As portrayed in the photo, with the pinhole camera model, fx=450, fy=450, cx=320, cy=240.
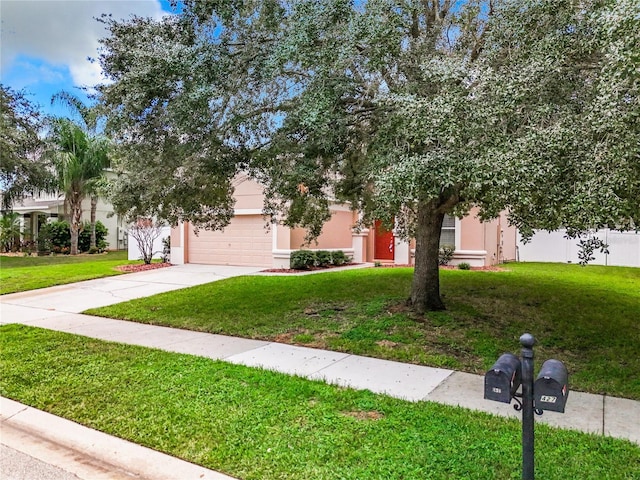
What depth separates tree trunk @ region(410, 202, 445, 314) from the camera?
8.30 metres

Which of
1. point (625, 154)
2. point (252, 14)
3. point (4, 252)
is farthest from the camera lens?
point (4, 252)

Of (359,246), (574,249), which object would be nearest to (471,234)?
(359,246)

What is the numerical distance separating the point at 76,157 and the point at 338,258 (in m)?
14.6

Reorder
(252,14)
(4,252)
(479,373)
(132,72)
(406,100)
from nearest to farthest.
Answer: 1. (406,100)
2. (479,373)
3. (132,72)
4. (252,14)
5. (4,252)

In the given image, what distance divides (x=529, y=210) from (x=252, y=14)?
16.5 ft

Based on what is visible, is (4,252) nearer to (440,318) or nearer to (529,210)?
(440,318)

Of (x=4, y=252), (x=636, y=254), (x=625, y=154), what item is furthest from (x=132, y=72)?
(x=4, y=252)

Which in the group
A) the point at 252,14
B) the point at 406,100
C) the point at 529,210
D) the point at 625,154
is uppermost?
the point at 252,14

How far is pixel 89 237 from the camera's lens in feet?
84.1

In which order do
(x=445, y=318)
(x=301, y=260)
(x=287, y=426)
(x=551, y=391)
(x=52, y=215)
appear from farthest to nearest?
(x=52, y=215), (x=301, y=260), (x=445, y=318), (x=287, y=426), (x=551, y=391)

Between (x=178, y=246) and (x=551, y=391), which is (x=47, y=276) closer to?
(x=178, y=246)

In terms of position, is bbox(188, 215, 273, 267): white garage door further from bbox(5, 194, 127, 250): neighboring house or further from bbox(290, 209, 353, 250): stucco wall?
bbox(5, 194, 127, 250): neighboring house

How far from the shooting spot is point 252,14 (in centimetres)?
695

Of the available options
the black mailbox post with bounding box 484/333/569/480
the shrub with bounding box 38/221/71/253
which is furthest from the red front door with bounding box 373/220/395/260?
the shrub with bounding box 38/221/71/253
